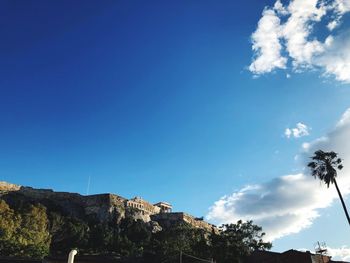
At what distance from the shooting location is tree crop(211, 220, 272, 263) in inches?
2424

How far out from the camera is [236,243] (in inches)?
2453

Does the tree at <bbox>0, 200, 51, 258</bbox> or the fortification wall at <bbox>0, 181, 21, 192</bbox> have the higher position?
the fortification wall at <bbox>0, 181, 21, 192</bbox>

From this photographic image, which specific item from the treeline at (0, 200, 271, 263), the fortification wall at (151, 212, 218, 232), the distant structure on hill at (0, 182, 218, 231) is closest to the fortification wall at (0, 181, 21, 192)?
A: the distant structure on hill at (0, 182, 218, 231)

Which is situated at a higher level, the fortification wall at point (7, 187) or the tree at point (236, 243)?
the fortification wall at point (7, 187)

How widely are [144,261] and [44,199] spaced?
57.8 m

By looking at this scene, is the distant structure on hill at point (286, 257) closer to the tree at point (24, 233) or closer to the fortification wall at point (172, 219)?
the tree at point (24, 233)

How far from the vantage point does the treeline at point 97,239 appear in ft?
202

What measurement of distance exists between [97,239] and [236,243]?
41.2m

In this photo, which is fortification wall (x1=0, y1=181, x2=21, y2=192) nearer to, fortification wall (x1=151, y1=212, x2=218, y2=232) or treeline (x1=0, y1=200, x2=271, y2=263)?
treeline (x1=0, y1=200, x2=271, y2=263)

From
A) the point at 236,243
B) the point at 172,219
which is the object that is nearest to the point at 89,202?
the point at 172,219

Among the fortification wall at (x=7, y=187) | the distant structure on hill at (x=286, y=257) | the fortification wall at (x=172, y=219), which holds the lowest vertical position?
the distant structure on hill at (x=286, y=257)

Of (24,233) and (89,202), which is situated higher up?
(89,202)

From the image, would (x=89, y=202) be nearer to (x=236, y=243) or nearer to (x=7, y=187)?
(x=7, y=187)

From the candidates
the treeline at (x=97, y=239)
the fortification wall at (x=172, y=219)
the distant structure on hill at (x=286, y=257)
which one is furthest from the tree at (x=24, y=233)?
the fortification wall at (x=172, y=219)
